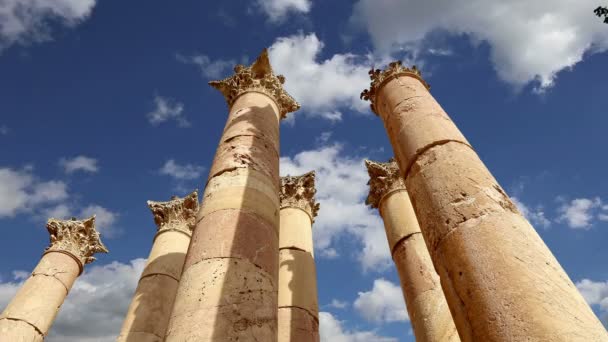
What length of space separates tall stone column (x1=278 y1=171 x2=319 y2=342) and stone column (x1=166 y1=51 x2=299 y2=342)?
458 cm

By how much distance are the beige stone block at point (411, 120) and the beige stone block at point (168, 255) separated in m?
9.93

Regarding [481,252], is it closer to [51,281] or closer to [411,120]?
[411,120]

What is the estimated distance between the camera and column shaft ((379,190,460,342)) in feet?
33.4

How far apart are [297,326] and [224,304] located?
20.3ft

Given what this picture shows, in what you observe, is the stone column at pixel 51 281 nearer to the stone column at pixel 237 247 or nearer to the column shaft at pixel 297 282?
the column shaft at pixel 297 282

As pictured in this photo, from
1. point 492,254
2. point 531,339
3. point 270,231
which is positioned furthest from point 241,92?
point 531,339

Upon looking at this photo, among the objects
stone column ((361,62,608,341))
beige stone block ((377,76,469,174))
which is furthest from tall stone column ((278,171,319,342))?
stone column ((361,62,608,341))

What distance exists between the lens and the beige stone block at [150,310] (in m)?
13.6

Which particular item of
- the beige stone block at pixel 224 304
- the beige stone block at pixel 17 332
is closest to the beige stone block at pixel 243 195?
the beige stone block at pixel 224 304

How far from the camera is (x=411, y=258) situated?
12.1 m

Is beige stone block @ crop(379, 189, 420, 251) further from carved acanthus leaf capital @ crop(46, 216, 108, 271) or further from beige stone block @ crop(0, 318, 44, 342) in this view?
carved acanthus leaf capital @ crop(46, 216, 108, 271)

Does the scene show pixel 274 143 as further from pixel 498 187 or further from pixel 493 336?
pixel 493 336

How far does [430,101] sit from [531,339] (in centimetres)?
587

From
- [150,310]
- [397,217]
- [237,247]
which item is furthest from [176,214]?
[237,247]
